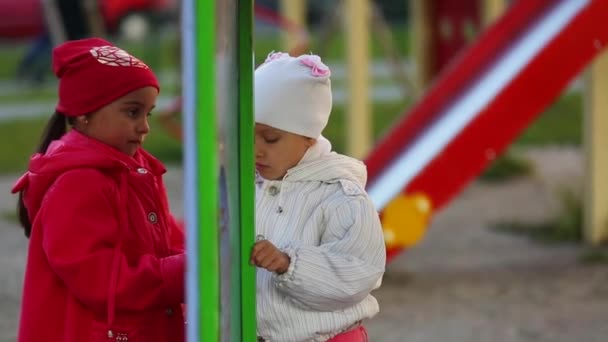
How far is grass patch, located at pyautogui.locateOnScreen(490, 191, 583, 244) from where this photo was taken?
6.48 m

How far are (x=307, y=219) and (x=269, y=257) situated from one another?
20 centimetres

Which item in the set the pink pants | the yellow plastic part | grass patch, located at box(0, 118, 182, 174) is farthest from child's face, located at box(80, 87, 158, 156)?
grass patch, located at box(0, 118, 182, 174)

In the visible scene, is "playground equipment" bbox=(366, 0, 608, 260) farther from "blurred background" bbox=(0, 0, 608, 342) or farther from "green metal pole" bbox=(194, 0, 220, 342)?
"green metal pole" bbox=(194, 0, 220, 342)

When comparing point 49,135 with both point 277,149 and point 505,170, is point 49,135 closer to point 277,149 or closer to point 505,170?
point 277,149

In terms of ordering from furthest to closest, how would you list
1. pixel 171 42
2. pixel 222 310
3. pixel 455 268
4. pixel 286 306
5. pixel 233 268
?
pixel 171 42 < pixel 455 268 < pixel 286 306 < pixel 233 268 < pixel 222 310

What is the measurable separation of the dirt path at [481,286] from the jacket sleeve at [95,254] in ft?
8.09

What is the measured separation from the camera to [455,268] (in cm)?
604

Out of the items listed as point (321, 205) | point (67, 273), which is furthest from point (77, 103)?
point (321, 205)

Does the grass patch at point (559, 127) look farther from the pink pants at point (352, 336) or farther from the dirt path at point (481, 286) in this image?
the pink pants at point (352, 336)

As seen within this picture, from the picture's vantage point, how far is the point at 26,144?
1062cm

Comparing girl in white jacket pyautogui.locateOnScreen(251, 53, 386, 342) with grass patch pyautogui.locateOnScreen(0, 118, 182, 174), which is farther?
grass patch pyautogui.locateOnScreen(0, 118, 182, 174)

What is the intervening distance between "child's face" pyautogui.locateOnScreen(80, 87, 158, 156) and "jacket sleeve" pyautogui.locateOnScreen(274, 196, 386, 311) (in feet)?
1.38

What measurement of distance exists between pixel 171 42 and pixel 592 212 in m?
12.9

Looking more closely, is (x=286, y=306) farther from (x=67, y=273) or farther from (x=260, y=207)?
(x=67, y=273)
